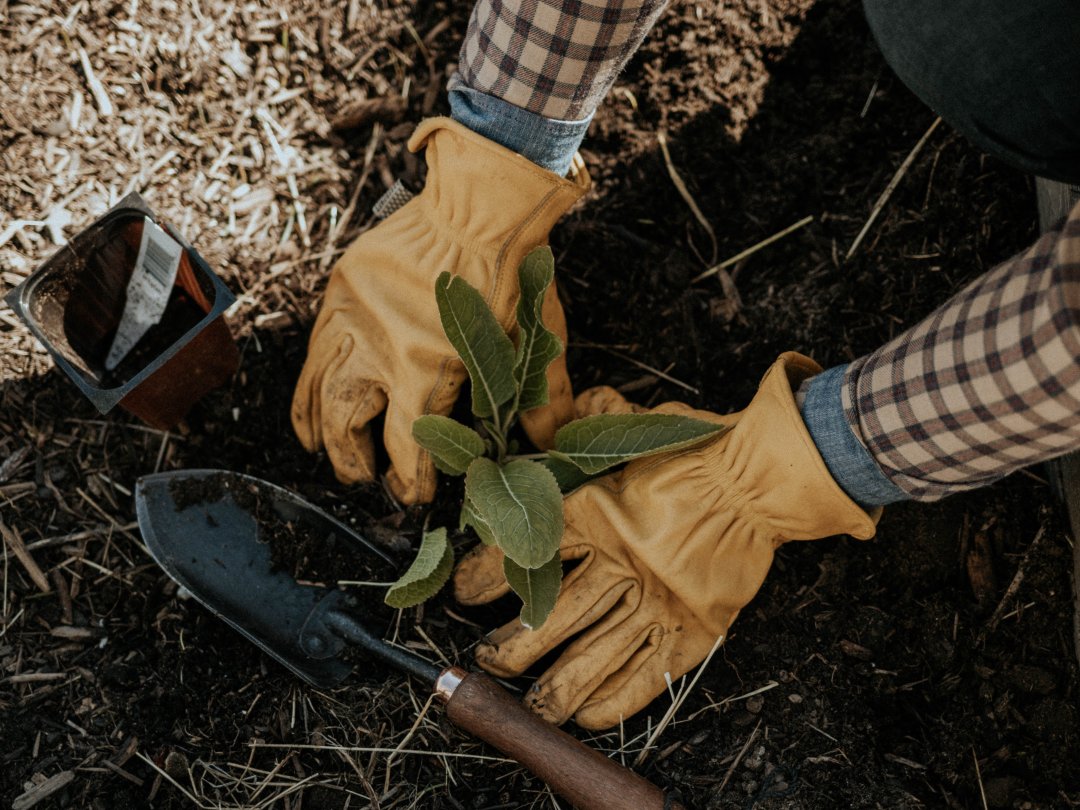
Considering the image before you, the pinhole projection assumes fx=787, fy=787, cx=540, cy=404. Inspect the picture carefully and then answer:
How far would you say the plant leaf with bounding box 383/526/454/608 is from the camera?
5.54ft

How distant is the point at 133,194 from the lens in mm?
1832

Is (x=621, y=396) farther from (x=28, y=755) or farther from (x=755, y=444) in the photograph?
(x=28, y=755)

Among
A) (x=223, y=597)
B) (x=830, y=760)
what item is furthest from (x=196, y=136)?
(x=830, y=760)

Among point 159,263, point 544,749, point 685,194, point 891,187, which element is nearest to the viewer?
point 544,749

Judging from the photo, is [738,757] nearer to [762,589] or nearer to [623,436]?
[762,589]

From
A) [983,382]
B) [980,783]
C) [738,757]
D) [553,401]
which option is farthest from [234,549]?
[980,783]

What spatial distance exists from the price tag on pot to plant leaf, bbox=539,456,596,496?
3.33ft

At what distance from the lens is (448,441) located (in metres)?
1.77

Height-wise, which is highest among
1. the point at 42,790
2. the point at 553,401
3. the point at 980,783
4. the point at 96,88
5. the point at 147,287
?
the point at 96,88

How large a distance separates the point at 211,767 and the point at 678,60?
226 centimetres

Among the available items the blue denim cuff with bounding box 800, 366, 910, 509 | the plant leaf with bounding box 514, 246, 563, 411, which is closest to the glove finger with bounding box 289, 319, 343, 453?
the plant leaf with bounding box 514, 246, 563, 411

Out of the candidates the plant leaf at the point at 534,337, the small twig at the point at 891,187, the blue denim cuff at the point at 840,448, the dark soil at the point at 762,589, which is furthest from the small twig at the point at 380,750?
the small twig at the point at 891,187

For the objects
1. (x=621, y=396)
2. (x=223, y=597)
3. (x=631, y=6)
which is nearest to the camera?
(x=631, y=6)

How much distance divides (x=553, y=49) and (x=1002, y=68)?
0.82m
